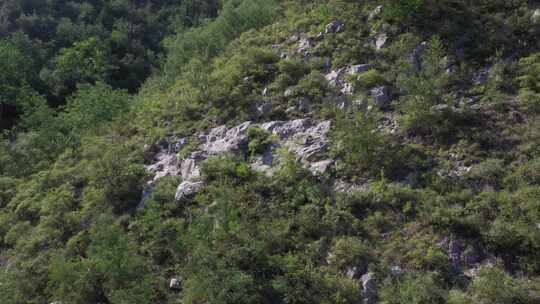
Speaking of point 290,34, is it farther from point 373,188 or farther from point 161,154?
point 373,188

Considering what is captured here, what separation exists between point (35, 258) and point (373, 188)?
413 inches

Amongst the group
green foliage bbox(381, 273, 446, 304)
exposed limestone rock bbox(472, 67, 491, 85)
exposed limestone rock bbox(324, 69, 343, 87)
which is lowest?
green foliage bbox(381, 273, 446, 304)

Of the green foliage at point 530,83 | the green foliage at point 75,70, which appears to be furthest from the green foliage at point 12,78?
the green foliage at point 530,83

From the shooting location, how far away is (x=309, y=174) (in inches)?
→ 498

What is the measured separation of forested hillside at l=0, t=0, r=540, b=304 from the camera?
9.85 m

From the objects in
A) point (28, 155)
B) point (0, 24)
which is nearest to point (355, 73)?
point (28, 155)

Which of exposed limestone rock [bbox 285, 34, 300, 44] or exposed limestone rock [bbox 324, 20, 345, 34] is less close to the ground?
exposed limestone rock [bbox 324, 20, 345, 34]

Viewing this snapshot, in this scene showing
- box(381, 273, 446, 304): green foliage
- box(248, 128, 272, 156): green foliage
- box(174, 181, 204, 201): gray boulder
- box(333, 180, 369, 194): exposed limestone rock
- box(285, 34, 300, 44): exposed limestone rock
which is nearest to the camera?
box(381, 273, 446, 304): green foliage

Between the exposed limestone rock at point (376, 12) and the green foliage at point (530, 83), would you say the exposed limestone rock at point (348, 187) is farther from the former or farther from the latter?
the exposed limestone rock at point (376, 12)

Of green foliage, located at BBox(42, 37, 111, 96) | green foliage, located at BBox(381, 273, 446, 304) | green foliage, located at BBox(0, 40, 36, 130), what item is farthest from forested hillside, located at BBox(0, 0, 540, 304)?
green foliage, located at BBox(42, 37, 111, 96)

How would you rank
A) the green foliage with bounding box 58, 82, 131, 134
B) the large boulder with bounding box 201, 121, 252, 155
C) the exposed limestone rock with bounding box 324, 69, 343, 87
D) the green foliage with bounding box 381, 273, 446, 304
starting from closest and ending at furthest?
the green foliage with bounding box 381, 273, 446, 304, the large boulder with bounding box 201, 121, 252, 155, the exposed limestone rock with bounding box 324, 69, 343, 87, the green foliage with bounding box 58, 82, 131, 134

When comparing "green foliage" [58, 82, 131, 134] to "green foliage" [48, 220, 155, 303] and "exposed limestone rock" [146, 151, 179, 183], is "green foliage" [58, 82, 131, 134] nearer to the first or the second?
"exposed limestone rock" [146, 151, 179, 183]

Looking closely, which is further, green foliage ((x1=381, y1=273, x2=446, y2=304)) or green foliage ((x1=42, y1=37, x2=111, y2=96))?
green foliage ((x1=42, y1=37, x2=111, y2=96))

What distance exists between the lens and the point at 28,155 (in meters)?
20.2
